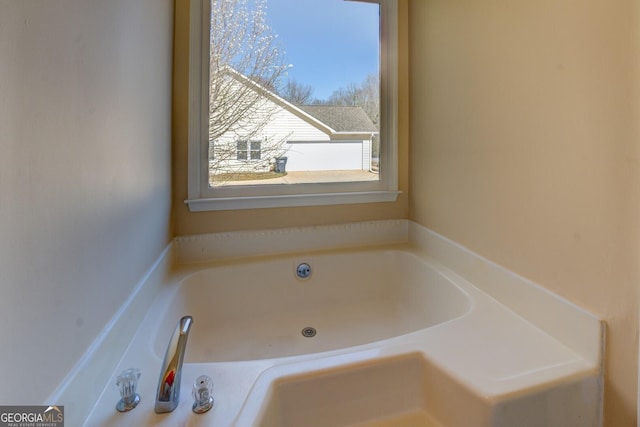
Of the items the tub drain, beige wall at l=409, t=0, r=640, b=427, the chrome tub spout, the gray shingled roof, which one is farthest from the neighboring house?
the chrome tub spout

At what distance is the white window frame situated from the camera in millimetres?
1696

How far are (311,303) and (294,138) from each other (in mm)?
935

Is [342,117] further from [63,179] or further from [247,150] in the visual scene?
[63,179]

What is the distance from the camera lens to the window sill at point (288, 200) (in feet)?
5.69

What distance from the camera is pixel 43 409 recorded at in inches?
24.1

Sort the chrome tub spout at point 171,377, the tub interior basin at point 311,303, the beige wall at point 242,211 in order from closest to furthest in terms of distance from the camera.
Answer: the chrome tub spout at point 171,377
the tub interior basin at point 311,303
the beige wall at point 242,211

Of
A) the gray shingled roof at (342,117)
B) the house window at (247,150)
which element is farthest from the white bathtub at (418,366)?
the gray shingled roof at (342,117)

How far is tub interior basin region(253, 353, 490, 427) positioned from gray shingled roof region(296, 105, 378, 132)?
1357mm

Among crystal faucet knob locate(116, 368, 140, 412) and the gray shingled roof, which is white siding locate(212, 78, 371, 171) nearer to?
the gray shingled roof

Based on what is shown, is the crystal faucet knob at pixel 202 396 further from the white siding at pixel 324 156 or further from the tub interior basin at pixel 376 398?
the white siding at pixel 324 156

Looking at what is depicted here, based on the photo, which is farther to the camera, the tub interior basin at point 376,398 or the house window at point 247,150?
the house window at point 247,150

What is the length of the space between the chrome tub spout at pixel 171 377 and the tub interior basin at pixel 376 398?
22 cm

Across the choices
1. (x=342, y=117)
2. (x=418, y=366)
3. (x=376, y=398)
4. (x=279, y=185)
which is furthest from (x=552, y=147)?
(x=279, y=185)

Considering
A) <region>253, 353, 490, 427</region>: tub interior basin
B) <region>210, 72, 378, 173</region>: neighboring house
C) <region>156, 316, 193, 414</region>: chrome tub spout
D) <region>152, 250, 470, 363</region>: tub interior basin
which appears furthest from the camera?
<region>210, 72, 378, 173</region>: neighboring house
